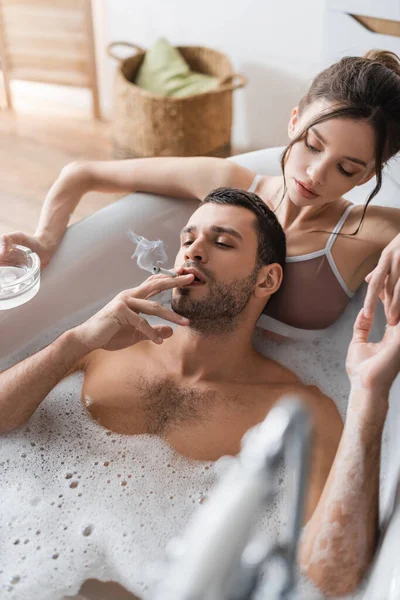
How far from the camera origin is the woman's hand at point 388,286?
1.21 meters

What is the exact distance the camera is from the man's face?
140cm

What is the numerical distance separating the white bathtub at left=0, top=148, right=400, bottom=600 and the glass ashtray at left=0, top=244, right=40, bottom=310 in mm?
34

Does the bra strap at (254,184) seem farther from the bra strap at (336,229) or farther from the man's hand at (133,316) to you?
the man's hand at (133,316)

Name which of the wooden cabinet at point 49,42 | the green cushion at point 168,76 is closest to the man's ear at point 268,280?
the green cushion at point 168,76

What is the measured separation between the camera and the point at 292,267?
1.56m

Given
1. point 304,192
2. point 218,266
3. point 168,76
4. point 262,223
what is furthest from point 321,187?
point 168,76

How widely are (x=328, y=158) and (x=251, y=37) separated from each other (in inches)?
70.4

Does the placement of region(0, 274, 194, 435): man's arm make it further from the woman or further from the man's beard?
the woman

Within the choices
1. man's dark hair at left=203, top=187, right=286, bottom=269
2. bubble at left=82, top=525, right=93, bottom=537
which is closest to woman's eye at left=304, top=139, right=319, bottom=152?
man's dark hair at left=203, top=187, right=286, bottom=269

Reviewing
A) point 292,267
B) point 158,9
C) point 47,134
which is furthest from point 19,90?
point 292,267

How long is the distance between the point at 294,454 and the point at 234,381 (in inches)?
8.3

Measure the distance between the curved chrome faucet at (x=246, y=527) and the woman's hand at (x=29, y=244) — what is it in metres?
0.65

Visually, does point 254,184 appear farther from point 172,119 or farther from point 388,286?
point 172,119

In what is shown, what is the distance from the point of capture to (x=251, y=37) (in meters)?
2.93
